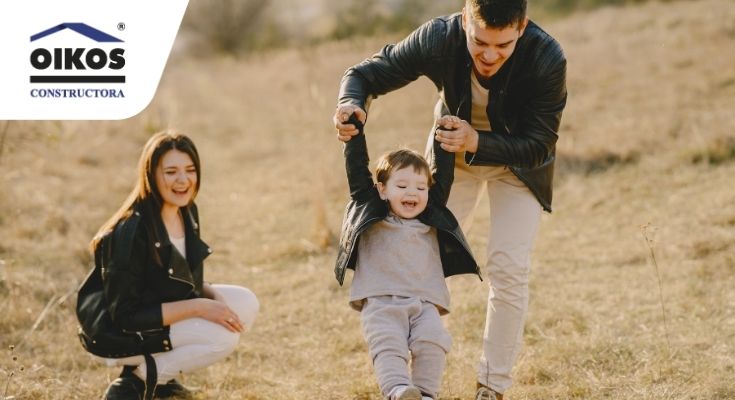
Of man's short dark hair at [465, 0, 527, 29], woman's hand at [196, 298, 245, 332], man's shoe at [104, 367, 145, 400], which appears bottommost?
man's shoe at [104, 367, 145, 400]

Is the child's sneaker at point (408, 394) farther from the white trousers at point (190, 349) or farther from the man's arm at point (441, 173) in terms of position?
the white trousers at point (190, 349)

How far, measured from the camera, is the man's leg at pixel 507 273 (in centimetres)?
379

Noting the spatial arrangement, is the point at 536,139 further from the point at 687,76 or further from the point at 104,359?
the point at 687,76

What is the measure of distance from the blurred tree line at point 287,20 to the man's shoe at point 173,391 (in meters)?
17.4

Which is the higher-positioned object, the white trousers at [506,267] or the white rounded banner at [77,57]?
the white rounded banner at [77,57]

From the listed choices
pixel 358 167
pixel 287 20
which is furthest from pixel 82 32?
pixel 287 20

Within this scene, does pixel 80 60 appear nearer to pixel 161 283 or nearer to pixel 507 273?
pixel 161 283

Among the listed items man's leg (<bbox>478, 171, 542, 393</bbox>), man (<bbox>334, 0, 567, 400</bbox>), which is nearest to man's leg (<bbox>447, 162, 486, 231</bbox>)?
man (<bbox>334, 0, 567, 400</bbox>)

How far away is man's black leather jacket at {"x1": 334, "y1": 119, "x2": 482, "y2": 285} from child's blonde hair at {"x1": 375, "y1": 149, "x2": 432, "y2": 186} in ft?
0.21

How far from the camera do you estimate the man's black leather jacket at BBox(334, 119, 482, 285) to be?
356cm

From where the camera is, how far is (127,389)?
399cm

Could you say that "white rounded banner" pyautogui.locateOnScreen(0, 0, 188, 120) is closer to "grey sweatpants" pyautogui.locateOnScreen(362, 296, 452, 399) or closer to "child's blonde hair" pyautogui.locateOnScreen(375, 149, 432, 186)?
"child's blonde hair" pyautogui.locateOnScreen(375, 149, 432, 186)

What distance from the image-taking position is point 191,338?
13.3ft

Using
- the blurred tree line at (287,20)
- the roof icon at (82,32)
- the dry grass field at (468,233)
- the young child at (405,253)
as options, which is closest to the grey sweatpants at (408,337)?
the young child at (405,253)
